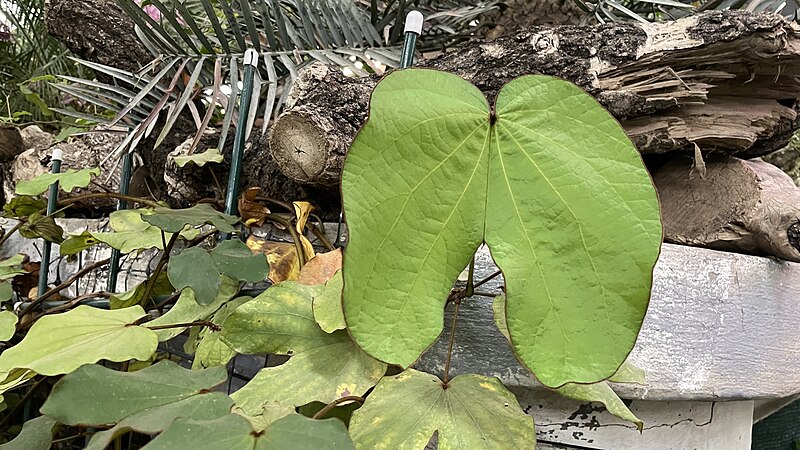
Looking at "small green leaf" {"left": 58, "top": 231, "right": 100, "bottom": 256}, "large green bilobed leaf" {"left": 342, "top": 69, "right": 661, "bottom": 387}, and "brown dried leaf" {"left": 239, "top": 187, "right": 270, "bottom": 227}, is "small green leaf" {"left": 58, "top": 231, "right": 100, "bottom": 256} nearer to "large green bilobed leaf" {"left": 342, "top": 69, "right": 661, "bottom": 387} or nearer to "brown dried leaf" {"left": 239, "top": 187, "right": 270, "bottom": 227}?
"brown dried leaf" {"left": 239, "top": 187, "right": 270, "bottom": 227}

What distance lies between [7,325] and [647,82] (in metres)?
0.73

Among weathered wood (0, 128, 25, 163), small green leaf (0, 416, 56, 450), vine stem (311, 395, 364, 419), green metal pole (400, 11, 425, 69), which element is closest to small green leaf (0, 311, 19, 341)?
small green leaf (0, 416, 56, 450)

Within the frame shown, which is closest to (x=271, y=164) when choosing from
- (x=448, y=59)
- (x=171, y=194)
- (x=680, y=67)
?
(x=171, y=194)

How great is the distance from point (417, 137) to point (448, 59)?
0.35 metres

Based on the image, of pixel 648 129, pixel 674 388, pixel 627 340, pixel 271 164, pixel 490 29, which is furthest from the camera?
pixel 490 29

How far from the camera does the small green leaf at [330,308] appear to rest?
0.48 m

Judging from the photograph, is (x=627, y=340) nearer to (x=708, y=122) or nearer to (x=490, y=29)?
(x=708, y=122)

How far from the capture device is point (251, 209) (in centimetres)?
70

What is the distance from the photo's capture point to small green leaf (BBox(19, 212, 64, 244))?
812 mm

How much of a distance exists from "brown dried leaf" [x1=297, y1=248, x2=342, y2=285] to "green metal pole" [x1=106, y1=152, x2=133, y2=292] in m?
0.27

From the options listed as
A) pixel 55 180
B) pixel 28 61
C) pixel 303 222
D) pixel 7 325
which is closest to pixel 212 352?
pixel 303 222

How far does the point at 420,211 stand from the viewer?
15.8 inches

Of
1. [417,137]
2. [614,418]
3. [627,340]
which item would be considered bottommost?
[614,418]

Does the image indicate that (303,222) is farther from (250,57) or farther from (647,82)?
(647,82)
